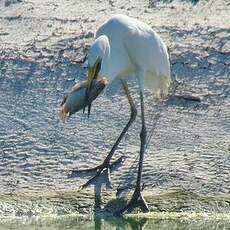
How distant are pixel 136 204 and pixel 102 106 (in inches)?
66.2

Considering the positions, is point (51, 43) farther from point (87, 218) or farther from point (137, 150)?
point (87, 218)

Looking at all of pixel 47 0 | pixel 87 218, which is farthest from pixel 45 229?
pixel 47 0

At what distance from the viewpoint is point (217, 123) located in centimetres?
994

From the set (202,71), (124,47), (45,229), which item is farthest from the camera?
(202,71)

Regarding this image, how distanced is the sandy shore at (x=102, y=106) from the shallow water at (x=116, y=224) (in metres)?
0.42

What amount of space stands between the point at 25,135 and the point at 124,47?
1.28 metres

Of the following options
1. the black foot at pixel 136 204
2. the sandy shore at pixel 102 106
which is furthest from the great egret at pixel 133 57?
the sandy shore at pixel 102 106

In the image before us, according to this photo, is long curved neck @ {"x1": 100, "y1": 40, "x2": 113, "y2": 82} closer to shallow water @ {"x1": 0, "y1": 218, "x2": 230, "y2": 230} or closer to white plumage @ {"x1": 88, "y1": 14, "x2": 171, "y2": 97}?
white plumage @ {"x1": 88, "y1": 14, "x2": 171, "y2": 97}

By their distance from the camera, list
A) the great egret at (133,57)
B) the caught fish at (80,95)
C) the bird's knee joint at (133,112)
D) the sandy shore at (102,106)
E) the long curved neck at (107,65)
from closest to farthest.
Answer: the caught fish at (80,95), the long curved neck at (107,65), the great egret at (133,57), the sandy shore at (102,106), the bird's knee joint at (133,112)

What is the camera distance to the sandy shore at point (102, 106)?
9.21 meters

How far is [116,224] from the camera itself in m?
8.51

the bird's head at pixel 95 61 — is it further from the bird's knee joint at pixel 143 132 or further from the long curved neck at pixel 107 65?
the bird's knee joint at pixel 143 132

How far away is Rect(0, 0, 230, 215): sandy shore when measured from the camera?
363 inches

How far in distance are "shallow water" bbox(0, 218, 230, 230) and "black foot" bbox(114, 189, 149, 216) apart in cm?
11
